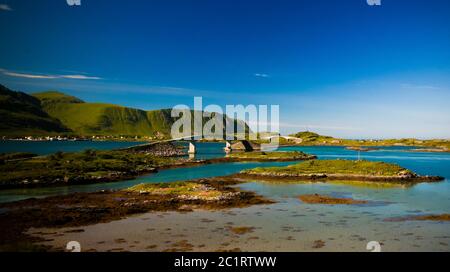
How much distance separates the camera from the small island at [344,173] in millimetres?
73375

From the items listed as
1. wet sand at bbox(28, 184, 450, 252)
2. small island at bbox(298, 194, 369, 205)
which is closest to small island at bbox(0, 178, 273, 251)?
wet sand at bbox(28, 184, 450, 252)

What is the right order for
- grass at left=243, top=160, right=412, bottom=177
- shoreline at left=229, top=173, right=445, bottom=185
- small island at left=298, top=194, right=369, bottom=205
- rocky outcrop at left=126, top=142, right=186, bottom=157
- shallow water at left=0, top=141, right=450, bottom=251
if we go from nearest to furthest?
shallow water at left=0, top=141, right=450, bottom=251, small island at left=298, top=194, right=369, bottom=205, shoreline at left=229, top=173, right=445, bottom=185, grass at left=243, top=160, right=412, bottom=177, rocky outcrop at left=126, top=142, right=186, bottom=157

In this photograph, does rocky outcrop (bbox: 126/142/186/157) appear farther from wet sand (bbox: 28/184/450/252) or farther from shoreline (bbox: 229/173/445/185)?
wet sand (bbox: 28/184/450/252)

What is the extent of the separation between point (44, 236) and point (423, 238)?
112ft

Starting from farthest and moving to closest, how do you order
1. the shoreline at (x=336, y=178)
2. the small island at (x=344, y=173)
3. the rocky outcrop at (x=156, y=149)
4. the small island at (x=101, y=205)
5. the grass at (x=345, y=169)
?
the rocky outcrop at (x=156, y=149)
the grass at (x=345, y=169)
the small island at (x=344, y=173)
the shoreline at (x=336, y=178)
the small island at (x=101, y=205)

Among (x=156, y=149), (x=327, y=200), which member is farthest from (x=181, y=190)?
(x=156, y=149)

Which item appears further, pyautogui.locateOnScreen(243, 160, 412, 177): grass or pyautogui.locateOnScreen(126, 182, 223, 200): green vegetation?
pyautogui.locateOnScreen(243, 160, 412, 177): grass

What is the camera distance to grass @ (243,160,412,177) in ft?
250

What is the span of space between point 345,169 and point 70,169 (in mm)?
64481

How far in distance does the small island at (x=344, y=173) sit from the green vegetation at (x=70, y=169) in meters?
29.7

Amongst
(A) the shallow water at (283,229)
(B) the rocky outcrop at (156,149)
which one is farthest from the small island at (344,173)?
(B) the rocky outcrop at (156,149)

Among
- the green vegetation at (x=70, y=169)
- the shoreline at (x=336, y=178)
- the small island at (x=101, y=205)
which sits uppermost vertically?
the green vegetation at (x=70, y=169)

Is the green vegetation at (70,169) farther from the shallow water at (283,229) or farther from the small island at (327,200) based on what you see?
the small island at (327,200)
